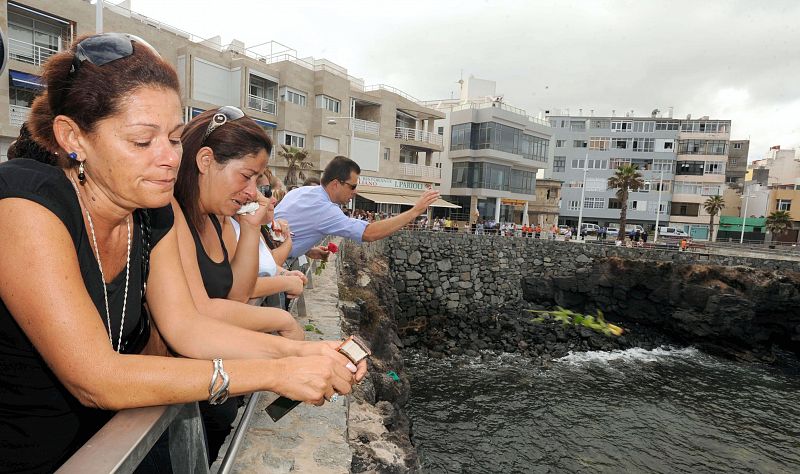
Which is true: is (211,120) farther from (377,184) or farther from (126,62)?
(377,184)

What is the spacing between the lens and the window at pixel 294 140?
26750 mm

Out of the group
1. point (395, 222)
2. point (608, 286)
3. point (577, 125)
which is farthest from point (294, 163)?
point (577, 125)

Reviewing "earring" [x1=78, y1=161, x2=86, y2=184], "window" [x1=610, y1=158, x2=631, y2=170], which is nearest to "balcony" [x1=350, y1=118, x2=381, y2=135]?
"earring" [x1=78, y1=161, x2=86, y2=184]

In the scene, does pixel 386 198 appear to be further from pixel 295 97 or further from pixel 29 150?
pixel 29 150

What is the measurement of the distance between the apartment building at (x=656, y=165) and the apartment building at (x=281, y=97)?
72.2 ft

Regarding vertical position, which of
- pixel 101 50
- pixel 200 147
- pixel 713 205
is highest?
pixel 713 205

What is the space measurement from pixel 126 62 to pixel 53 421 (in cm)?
108

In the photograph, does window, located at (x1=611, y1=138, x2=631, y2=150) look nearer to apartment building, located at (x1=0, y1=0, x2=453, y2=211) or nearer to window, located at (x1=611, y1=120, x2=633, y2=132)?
window, located at (x1=611, y1=120, x2=633, y2=132)

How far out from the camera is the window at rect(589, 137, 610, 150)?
48.5 meters

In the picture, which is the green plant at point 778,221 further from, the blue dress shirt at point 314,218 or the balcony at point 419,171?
the blue dress shirt at point 314,218

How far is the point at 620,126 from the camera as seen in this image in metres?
48.5

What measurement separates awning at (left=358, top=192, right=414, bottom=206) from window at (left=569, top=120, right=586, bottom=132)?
28.7m

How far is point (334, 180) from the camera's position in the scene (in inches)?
181

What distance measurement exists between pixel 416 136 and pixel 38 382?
33.3 m
